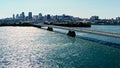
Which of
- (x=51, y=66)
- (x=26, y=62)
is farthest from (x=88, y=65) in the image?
(x=26, y=62)

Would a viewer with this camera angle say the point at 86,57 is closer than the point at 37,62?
No

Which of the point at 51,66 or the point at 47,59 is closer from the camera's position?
the point at 51,66

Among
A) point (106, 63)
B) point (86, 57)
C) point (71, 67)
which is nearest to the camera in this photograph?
point (71, 67)

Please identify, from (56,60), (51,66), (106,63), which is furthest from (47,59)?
(106,63)

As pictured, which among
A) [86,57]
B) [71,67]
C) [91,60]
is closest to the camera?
[71,67]

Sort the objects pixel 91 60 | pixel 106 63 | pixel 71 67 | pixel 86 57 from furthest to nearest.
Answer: pixel 86 57 < pixel 91 60 < pixel 106 63 < pixel 71 67

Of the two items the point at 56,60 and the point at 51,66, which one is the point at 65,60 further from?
the point at 51,66

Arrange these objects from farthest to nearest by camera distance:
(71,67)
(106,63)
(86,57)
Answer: (86,57)
(106,63)
(71,67)

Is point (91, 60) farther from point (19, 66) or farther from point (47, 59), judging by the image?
point (19, 66)

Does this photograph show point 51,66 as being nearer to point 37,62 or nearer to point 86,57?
point 37,62
